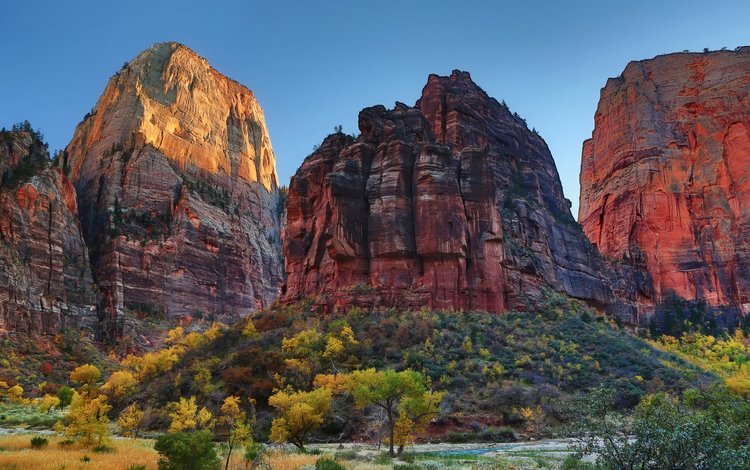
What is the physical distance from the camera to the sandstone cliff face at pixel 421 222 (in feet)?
194

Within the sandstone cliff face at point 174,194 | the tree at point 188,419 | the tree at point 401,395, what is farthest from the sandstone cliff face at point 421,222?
the sandstone cliff face at point 174,194

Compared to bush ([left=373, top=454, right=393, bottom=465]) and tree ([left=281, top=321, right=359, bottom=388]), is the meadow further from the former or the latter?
tree ([left=281, top=321, right=359, bottom=388])

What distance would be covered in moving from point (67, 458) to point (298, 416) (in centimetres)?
1176

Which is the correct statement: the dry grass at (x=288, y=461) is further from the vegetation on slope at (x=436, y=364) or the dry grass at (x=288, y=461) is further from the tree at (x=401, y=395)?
the vegetation on slope at (x=436, y=364)

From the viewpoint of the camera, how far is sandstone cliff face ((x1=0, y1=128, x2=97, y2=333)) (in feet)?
254

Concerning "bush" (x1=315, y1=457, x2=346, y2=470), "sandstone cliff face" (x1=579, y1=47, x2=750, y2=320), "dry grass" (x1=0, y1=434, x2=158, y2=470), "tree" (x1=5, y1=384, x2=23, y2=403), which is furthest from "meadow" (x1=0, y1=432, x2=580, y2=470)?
"sandstone cliff face" (x1=579, y1=47, x2=750, y2=320)

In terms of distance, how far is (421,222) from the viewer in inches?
2378

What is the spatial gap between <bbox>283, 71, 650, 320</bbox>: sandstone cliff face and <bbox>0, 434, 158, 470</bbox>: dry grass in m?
34.4

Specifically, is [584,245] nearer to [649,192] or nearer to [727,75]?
[649,192]

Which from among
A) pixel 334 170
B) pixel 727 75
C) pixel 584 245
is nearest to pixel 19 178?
pixel 334 170

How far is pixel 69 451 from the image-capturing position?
24.8 m

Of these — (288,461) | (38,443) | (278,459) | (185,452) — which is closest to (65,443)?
(38,443)

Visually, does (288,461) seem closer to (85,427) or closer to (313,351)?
(85,427)

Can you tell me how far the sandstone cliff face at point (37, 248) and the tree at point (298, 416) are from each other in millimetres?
57168
